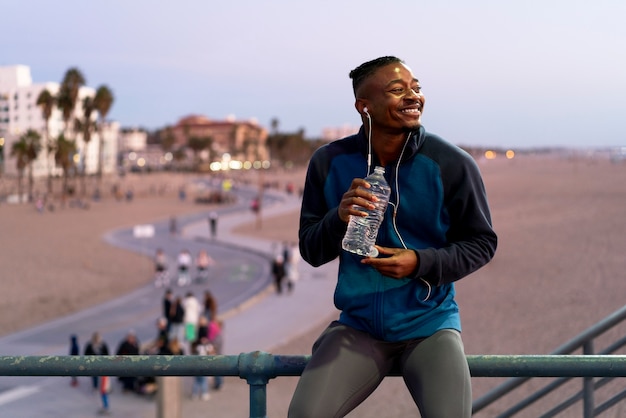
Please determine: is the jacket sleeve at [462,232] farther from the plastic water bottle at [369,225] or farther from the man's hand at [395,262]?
the plastic water bottle at [369,225]

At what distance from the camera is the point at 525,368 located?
212cm

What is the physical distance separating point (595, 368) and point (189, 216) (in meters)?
47.8

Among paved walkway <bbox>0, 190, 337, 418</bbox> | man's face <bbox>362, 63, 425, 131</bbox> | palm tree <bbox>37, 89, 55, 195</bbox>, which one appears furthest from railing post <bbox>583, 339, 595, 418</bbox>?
palm tree <bbox>37, 89, 55, 195</bbox>

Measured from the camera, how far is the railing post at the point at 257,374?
7.17 ft

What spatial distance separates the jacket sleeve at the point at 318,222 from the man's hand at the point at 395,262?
0.45ft

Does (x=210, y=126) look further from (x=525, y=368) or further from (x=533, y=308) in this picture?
(x=525, y=368)

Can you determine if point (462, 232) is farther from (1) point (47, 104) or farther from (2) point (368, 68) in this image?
(1) point (47, 104)

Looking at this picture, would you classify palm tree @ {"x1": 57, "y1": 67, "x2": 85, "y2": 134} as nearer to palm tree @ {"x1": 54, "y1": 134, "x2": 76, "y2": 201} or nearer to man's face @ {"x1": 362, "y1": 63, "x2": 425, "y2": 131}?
palm tree @ {"x1": 54, "y1": 134, "x2": 76, "y2": 201}

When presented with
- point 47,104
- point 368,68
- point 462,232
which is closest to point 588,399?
point 462,232

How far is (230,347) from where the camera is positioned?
13195mm

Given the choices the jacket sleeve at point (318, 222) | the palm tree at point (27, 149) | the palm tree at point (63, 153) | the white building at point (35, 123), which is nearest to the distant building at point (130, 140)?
the white building at point (35, 123)

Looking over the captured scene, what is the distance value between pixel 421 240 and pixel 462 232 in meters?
0.13

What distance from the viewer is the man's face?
2.28 m

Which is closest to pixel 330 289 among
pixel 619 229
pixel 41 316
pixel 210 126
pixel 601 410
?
pixel 41 316
